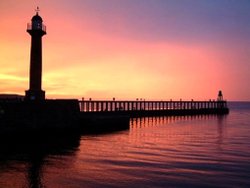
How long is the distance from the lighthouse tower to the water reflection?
5.44 metres

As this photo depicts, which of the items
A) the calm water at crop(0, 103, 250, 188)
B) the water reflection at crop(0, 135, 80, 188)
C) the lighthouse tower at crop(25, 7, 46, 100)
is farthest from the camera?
the lighthouse tower at crop(25, 7, 46, 100)

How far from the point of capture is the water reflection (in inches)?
477

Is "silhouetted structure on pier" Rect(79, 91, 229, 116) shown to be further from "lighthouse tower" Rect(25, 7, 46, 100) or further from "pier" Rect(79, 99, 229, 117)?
"lighthouse tower" Rect(25, 7, 46, 100)

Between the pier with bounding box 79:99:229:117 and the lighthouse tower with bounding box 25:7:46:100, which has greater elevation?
the lighthouse tower with bounding box 25:7:46:100

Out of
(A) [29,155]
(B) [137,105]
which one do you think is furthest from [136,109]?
(A) [29,155]

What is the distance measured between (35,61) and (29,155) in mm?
13621

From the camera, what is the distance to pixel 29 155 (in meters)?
17.4

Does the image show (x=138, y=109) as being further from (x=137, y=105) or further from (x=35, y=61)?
(x=35, y=61)

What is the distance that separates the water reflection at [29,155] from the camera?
39.7 ft

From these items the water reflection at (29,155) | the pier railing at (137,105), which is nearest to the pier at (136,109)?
the pier railing at (137,105)

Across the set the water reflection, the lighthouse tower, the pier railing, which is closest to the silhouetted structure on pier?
the pier railing

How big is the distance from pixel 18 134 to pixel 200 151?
41.7ft

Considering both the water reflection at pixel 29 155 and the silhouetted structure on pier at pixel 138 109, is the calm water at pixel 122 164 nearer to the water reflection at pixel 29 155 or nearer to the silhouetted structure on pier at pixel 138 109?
the water reflection at pixel 29 155

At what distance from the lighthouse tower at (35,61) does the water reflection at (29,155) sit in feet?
17.9
